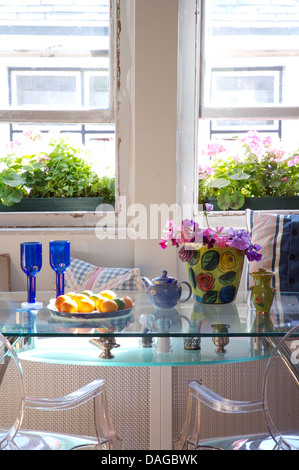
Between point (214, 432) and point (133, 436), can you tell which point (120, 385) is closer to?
point (133, 436)

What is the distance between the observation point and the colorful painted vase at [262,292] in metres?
1.89

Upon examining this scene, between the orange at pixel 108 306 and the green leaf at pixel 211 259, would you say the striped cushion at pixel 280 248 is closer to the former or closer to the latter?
the green leaf at pixel 211 259

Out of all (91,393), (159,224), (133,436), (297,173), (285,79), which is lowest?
(133,436)

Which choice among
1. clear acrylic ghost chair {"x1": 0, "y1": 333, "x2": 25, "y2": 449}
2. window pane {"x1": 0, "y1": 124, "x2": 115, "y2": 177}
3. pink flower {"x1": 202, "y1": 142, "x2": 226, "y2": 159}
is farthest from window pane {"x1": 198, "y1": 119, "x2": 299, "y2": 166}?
clear acrylic ghost chair {"x1": 0, "y1": 333, "x2": 25, "y2": 449}

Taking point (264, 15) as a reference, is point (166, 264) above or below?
below

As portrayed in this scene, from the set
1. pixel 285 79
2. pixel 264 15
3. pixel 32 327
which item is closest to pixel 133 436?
pixel 32 327

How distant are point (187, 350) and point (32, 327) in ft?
1.52

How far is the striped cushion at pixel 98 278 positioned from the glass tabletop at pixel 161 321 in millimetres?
552

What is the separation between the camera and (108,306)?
183 centimetres

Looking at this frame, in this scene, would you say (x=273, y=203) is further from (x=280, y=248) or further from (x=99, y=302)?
(x=99, y=302)

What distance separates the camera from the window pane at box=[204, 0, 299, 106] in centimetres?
321

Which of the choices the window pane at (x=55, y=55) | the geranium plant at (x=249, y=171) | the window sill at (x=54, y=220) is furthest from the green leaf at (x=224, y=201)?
the window pane at (x=55, y=55)

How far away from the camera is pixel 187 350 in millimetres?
1744
